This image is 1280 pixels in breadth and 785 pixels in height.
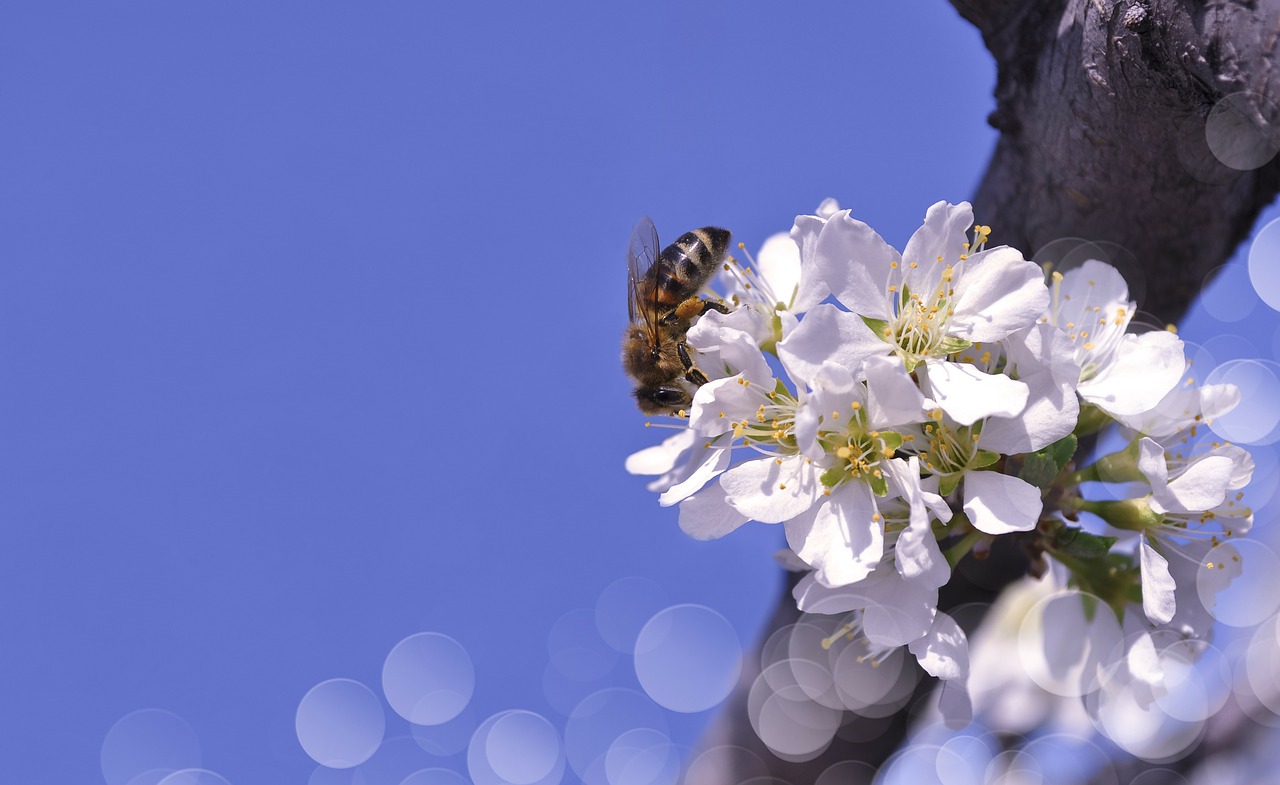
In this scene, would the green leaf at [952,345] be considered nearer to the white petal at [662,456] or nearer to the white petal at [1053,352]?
the white petal at [1053,352]

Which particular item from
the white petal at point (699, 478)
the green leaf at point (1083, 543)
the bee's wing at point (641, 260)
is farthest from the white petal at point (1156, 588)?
the bee's wing at point (641, 260)

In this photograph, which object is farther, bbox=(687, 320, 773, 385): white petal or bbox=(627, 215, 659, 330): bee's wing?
bbox=(627, 215, 659, 330): bee's wing

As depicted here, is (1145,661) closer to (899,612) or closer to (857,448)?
(899,612)

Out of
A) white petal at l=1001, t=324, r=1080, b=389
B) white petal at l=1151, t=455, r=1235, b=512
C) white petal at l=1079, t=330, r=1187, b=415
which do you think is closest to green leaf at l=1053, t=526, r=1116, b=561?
white petal at l=1151, t=455, r=1235, b=512

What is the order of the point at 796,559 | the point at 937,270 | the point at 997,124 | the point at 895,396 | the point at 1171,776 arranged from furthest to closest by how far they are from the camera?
1. the point at 1171,776
2. the point at 997,124
3. the point at 796,559
4. the point at 937,270
5. the point at 895,396

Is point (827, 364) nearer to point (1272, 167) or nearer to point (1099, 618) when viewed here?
point (1099, 618)

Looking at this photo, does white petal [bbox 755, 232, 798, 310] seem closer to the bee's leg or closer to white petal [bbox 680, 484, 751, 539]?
the bee's leg

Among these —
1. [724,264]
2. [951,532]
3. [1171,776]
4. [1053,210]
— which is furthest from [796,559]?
[1171,776]
